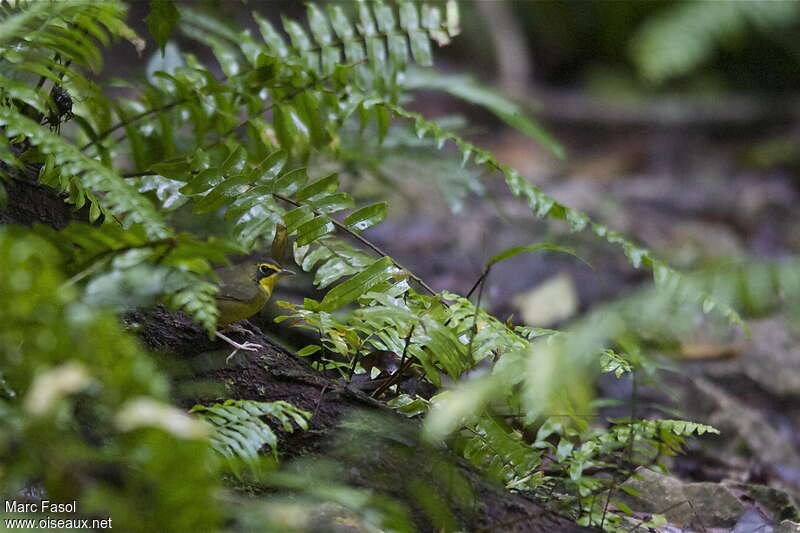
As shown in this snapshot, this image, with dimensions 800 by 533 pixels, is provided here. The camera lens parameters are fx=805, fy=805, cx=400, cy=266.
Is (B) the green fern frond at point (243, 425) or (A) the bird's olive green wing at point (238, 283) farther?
(A) the bird's olive green wing at point (238, 283)

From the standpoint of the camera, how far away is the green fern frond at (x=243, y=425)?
189cm

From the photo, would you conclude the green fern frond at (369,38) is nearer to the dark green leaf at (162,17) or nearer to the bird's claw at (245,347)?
the dark green leaf at (162,17)

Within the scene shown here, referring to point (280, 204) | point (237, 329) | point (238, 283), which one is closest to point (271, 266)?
point (238, 283)

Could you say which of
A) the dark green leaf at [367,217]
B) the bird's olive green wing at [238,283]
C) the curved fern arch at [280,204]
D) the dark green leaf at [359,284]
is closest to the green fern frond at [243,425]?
the curved fern arch at [280,204]

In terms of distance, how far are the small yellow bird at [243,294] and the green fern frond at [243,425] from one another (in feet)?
1.06

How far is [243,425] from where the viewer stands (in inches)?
79.2

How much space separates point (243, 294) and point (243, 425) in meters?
0.75

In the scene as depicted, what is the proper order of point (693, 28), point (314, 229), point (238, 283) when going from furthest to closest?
1. point (693, 28)
2. point (238, 283)
3. point (314, 229)

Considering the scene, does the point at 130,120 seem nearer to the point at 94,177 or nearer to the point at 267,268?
the point at 267,268

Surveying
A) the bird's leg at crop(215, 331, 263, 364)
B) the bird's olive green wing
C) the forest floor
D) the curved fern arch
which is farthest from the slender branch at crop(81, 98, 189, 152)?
the forest floor

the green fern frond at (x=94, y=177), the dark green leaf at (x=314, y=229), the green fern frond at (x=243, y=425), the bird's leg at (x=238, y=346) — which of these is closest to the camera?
the green fern frond at (x=243, y=425)

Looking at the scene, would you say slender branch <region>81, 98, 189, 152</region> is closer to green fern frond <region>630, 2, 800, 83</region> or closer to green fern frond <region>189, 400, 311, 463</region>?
green fern frond <region>189, 400, 311, 463</region>

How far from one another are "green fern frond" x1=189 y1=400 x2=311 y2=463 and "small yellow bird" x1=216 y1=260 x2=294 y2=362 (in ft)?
1.06

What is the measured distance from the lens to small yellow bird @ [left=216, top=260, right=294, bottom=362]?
2.55 metres
